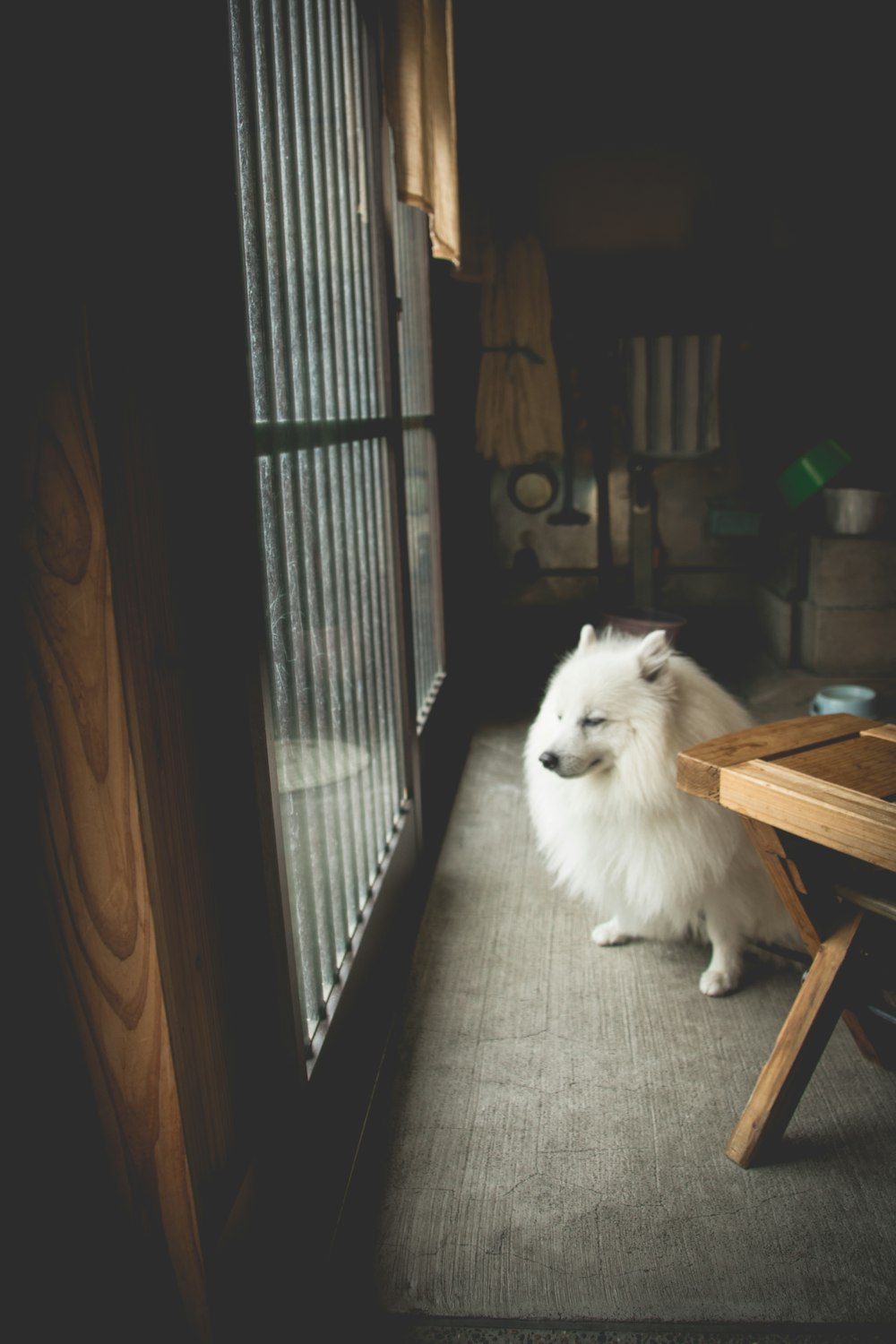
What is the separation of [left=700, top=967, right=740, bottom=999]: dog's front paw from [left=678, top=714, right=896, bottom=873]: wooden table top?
0.75 meters

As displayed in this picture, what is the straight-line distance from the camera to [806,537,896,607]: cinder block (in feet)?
15.6

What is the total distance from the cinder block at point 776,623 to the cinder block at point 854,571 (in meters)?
0.24

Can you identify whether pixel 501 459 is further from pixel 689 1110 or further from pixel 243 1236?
pixel 243 1236

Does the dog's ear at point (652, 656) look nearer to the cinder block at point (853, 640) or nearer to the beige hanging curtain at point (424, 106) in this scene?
the beige hanging curtain at point (424, 106)

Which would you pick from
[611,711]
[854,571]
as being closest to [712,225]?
[854,571]

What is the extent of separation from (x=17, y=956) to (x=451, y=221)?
2361 mm

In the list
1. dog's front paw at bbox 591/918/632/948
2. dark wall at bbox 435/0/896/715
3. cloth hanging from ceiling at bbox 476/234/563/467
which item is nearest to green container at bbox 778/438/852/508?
dark wall at bbox 435/0/896/715

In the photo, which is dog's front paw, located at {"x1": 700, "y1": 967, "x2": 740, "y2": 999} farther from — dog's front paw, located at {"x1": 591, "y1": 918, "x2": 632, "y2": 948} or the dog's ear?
the dog's ear

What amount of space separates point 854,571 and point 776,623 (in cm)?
58

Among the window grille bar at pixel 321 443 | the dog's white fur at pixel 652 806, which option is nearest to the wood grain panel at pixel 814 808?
the dog's white fur at pixel 652 806

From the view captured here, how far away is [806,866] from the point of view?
1.78 metres

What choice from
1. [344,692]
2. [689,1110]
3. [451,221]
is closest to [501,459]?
[451,221]

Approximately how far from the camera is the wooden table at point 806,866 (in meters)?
1.64

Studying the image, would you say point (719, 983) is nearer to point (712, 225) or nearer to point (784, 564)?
point (784, 564)
